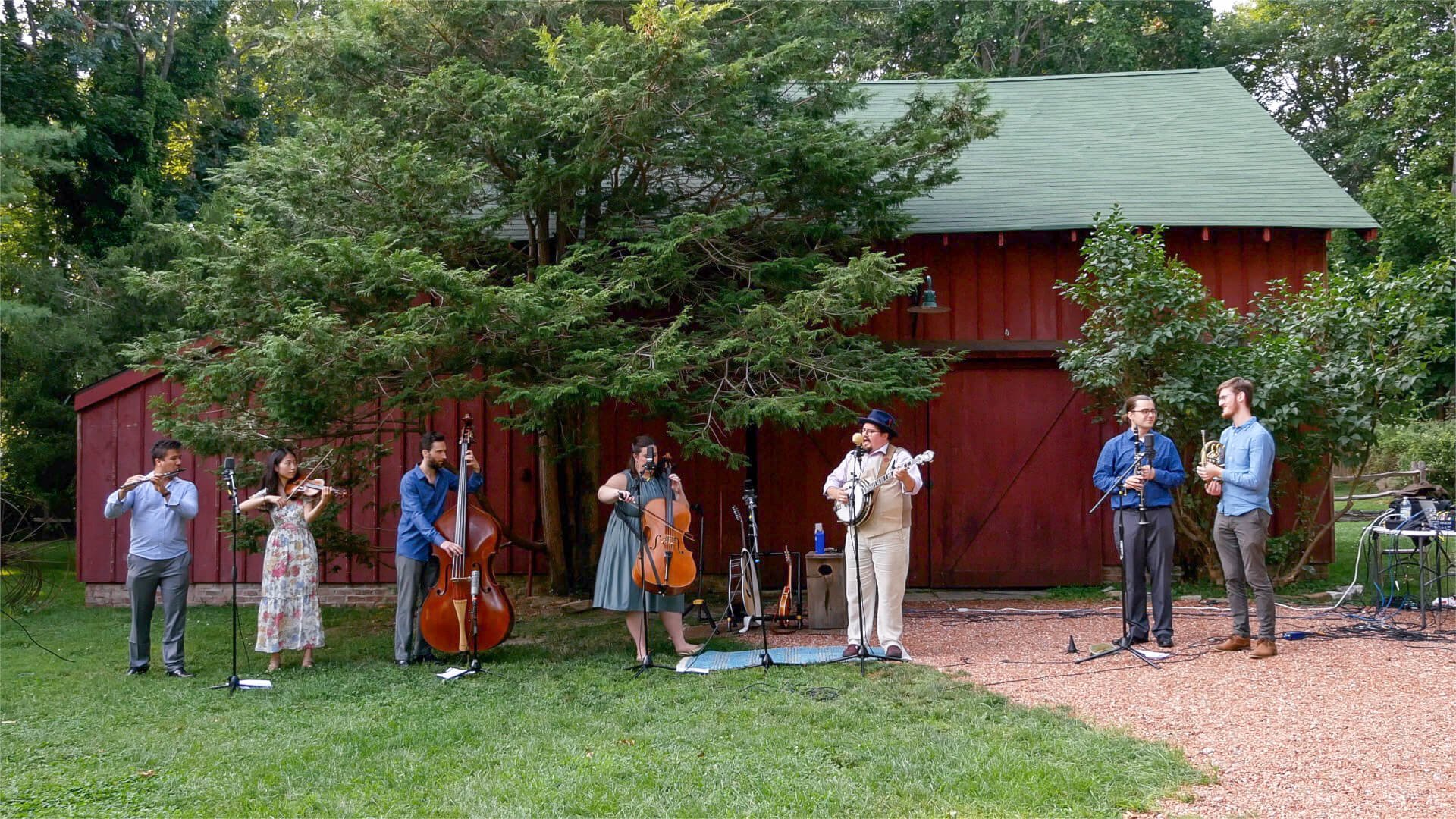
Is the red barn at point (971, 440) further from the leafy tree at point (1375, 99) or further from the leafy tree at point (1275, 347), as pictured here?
the leafy tree at point (1375, 99)

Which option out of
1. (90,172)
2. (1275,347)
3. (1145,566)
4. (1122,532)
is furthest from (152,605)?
(90,172)

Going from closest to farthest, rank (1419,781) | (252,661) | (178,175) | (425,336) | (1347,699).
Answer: (1419,781), (1347,699), (425,336), (252,661), (178,175)

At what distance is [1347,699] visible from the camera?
5.56m

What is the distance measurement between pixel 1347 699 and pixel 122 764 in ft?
20.0

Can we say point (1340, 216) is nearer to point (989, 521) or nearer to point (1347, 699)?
point (989, 521)

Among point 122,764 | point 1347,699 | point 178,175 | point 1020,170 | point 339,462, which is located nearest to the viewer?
point 122,764

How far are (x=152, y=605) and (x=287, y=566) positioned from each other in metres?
0.94

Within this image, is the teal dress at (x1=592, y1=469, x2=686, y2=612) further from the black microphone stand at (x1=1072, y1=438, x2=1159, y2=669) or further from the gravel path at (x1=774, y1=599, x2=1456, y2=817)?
the black microphone stand at (x1=1072, y1=438, x2=1159, y2=669)

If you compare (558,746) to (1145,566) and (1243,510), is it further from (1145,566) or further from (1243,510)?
(1243,510)

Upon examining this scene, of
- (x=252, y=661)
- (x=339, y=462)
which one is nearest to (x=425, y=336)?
(x=339, y=462)

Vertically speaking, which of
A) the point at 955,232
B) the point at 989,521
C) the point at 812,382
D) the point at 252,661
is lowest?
the point at 252,661

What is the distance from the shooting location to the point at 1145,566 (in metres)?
7.16

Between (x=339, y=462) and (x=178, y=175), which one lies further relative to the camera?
(x=178, y=175)

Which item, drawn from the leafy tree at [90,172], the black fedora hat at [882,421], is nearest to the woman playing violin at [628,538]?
the black fedora hat at [882,421]
